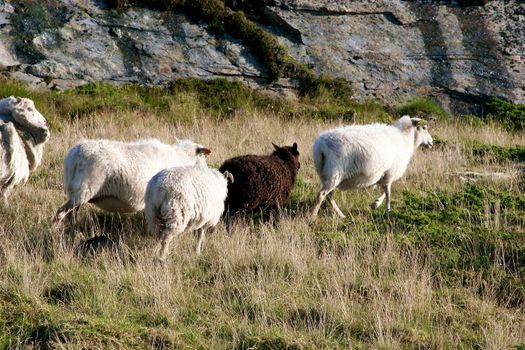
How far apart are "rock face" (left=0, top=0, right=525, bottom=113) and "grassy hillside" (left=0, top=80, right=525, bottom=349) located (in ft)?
17.9

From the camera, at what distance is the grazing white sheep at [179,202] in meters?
7.36

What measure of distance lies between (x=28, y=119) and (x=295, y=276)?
152 inches

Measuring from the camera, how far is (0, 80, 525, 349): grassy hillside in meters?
5.81

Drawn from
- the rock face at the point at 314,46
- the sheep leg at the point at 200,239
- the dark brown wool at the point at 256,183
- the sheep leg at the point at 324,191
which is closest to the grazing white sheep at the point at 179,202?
the sheep leg at the point at 200,239

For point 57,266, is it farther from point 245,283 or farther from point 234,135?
point 234,135

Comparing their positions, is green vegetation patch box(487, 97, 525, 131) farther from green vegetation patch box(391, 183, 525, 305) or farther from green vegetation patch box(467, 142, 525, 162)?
green vegetation patch box(391, 183, 525, 305)

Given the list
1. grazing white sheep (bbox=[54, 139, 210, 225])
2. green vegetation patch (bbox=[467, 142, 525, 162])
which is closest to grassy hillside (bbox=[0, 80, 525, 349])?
grazing white sheep (bbox=[54, 139, 210, 225])

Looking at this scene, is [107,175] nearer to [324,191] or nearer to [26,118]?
[26,118]

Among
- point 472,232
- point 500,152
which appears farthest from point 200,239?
point 500,152

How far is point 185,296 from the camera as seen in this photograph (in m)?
6.52

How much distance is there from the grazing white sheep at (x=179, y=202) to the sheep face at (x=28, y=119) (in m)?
2.11

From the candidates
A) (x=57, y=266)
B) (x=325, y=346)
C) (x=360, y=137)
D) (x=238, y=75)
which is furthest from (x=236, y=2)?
(x=325, y=346)

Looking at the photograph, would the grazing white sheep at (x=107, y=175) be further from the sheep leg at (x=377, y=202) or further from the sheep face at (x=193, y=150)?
the sheep leg at (x=377, y=202)

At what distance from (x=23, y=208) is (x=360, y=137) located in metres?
4.28
